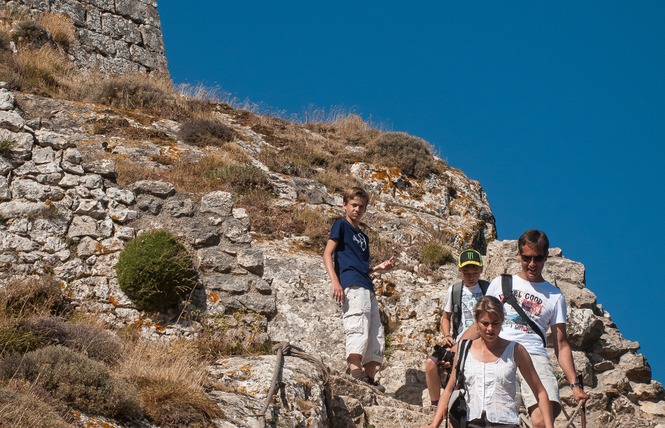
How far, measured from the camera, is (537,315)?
22.2 feet

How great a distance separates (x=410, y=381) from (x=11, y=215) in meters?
4.68

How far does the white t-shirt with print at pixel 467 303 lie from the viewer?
761 cm

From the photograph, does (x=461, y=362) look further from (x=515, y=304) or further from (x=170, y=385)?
(x=170, y=385)

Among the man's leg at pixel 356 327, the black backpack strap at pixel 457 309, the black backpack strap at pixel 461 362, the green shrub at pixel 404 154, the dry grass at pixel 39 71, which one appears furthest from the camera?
the green shrub at pixel 404 154

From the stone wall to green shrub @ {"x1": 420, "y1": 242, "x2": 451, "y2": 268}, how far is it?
394 inches

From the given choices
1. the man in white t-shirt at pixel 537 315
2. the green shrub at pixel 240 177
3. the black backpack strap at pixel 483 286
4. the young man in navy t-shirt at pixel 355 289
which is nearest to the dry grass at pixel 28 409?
the man in white t-shirt at pixel 537 315

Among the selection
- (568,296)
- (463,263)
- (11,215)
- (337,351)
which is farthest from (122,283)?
(568,296)

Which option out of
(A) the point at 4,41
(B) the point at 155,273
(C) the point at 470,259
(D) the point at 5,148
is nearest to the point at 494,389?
(C) the point at 470,259

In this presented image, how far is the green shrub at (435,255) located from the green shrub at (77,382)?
291 inches

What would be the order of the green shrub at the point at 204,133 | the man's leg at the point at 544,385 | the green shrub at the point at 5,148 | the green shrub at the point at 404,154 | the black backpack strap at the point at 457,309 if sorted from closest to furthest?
the man's leg at the point at 544,385, the black backpack strap at the point at 457,309, the green shrub at the point at 5,148, the green shrub at the point at 204,133, the green shrub at the point at 404,154

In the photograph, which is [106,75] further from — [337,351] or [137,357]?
[137,357]

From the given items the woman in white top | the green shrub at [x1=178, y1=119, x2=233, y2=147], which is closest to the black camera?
the woman in white top

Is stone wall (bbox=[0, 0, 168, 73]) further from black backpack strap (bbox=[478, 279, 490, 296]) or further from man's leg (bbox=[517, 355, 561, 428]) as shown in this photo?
man's leg (bbox=[517, 355, 561, 428])

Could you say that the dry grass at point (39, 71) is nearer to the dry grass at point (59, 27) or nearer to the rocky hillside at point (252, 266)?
the dry grass at point (59, 27)
